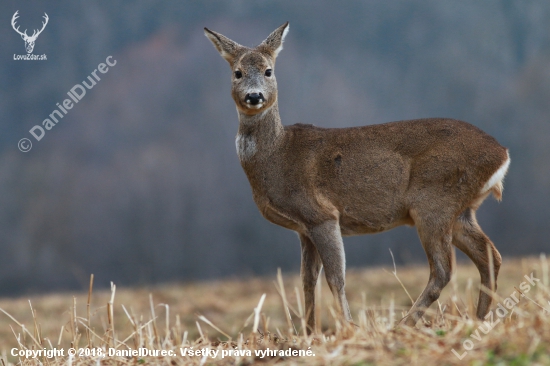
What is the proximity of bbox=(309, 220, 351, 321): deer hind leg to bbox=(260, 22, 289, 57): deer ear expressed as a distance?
84.1 inches

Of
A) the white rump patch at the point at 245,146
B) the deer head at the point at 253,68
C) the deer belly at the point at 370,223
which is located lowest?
the deer belly at the point at 370,223

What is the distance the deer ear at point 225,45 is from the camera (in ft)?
24.2

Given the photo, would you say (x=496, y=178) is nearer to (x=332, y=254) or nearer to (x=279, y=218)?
(x=332, y=254)

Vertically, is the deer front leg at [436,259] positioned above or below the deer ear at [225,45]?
below

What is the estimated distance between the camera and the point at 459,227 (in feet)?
22.8

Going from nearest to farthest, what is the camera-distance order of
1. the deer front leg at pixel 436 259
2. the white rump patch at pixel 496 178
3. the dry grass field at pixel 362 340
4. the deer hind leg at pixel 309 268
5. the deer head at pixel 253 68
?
the dry grass field at pixel 362 340, the deer front leg at pixel 436 259, the white rump patch at pixel 496 178, the deer head at pixel 253 68, the deer hind leg at pixel 309 268

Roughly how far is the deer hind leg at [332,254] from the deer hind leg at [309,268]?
481 mm

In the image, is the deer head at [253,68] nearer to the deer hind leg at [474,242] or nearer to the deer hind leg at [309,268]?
the deer hind leg at [309,268]

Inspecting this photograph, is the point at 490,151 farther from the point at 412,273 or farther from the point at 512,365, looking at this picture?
the point at 412,273

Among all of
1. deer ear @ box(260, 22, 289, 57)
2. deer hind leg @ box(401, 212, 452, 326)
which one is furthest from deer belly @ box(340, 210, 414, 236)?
deer ear @ box(260, 22, 289, 57)

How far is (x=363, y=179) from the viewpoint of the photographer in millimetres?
6887

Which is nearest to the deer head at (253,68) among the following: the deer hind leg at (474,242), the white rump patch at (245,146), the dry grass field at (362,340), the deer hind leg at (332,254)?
the white rump patch at (245,146)

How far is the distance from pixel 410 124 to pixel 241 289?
1048cm

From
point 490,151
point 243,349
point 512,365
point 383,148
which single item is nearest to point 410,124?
point 383,148
